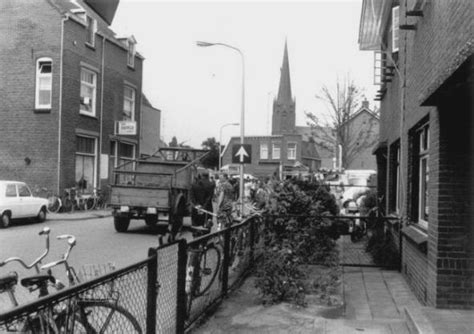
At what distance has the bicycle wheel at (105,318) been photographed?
10.8 ft

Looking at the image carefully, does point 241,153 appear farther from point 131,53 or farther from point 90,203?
point 131,53

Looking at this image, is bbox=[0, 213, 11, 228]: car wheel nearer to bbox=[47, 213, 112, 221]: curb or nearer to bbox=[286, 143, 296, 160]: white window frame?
bbox=[47, 213, 112, 221]: curb

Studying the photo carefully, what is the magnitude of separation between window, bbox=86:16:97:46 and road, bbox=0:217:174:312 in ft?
32.3

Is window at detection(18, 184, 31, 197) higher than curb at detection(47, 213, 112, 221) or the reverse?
higher

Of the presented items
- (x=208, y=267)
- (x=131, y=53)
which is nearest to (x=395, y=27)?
(x=208, y=267)

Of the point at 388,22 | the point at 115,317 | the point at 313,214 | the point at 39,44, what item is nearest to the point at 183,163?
the point at 388,22

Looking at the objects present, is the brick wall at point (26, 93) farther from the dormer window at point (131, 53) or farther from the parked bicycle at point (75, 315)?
the parked bicycle at point (75, 315)

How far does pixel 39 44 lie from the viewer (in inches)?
846

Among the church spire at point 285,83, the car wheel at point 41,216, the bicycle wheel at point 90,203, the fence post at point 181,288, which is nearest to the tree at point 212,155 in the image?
the church spire at point 285,83

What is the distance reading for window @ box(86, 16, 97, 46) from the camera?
2342 centimetres

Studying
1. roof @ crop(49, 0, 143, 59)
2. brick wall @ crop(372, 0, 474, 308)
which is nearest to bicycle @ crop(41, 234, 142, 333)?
brick wall @ crop(372, 0, 474, 308)

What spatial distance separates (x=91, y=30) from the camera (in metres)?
23.7

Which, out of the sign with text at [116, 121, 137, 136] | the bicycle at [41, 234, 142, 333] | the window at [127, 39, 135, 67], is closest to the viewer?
the bicycle at [41, 234, 142, 333]

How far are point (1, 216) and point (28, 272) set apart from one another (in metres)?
7.35
